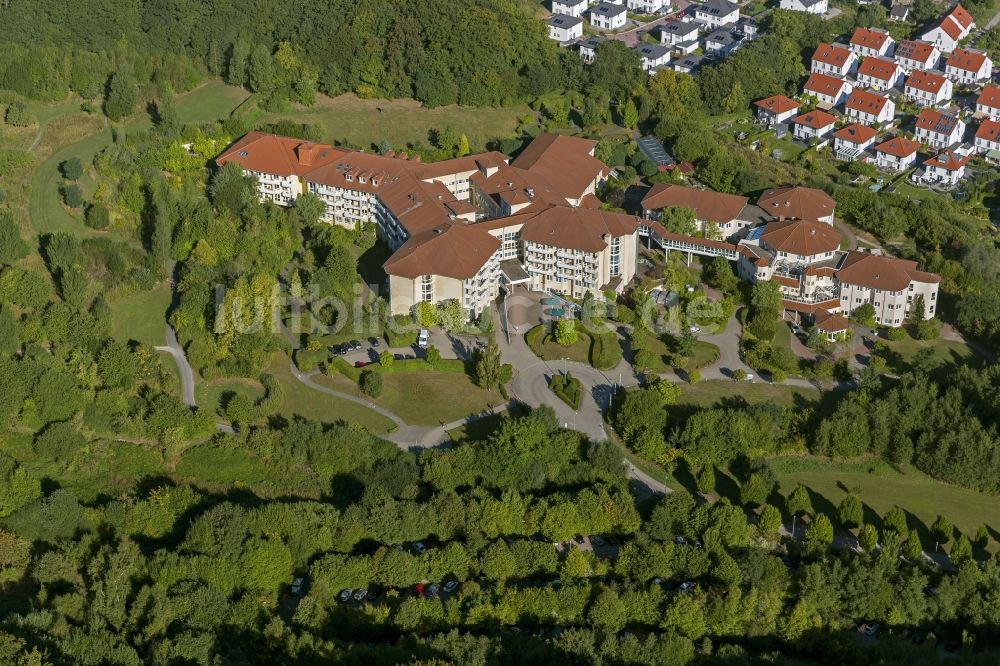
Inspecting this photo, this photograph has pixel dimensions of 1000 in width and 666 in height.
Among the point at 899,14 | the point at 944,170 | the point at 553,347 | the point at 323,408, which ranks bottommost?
the point at 323,408

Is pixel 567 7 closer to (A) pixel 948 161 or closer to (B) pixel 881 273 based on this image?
(A) pixel 948 161

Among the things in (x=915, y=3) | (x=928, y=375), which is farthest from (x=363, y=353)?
(x=915, y=3)

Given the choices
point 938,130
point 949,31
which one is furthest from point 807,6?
point 938,130

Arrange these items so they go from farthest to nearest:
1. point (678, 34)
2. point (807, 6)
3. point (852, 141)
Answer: point (807, 6), point (678, 34), point (852, 141)

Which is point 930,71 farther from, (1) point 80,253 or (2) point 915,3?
(1) point 80,253

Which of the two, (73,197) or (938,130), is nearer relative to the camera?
(73,197)

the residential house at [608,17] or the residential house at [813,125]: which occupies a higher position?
the residential house at [608,17]

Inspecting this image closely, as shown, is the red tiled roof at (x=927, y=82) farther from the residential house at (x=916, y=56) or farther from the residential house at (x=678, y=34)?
the residential house at (x=678, y=34)

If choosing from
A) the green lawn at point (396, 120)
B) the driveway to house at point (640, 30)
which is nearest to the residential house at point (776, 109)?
the driveway to house at point (640, 30)
